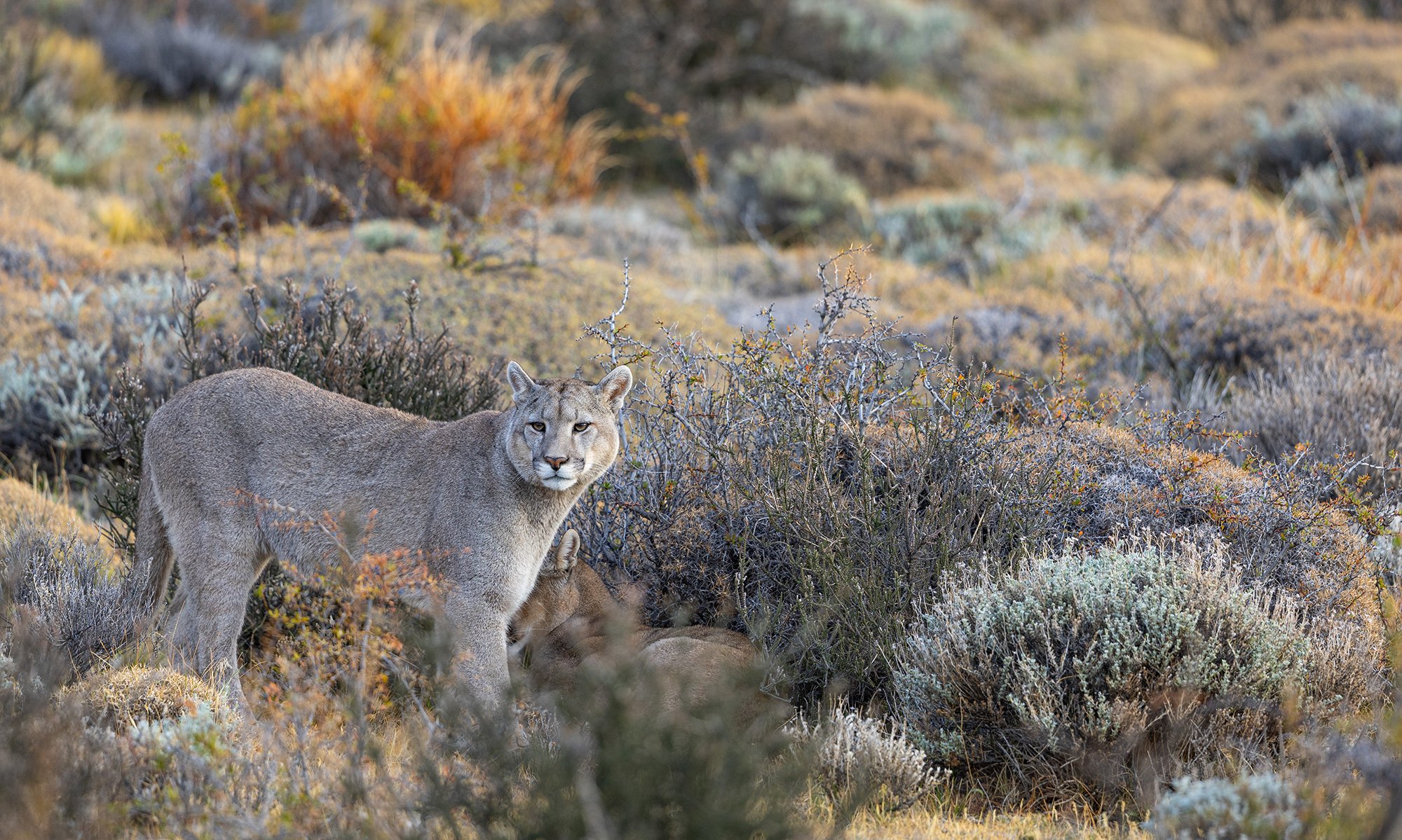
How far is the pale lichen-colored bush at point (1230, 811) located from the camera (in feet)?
11.5

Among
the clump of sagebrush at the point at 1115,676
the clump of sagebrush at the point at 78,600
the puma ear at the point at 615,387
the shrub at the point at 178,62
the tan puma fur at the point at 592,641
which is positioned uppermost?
the puma ear at the point at 615,387

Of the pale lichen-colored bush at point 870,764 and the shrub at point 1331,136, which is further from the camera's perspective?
the shrub at point 1331,136

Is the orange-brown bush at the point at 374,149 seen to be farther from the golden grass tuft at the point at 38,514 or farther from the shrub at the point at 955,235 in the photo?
the golden grass tuft at the point at 38,514

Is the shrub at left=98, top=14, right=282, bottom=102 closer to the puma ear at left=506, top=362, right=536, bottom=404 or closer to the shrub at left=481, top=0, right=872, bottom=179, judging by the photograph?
the shrub at left=481, top=0, right=872, bottom=179

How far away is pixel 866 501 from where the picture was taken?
17.4ft

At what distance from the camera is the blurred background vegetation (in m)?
3.81

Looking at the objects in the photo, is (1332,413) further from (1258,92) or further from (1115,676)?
(1258,92)

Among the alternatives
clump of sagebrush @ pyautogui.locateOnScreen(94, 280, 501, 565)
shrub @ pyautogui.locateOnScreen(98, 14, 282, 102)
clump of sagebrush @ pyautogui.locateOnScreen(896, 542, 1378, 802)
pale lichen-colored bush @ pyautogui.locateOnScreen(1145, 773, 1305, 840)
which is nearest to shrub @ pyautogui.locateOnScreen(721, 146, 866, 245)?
shrub @ pyautogui.locateOnScreen(98, 14, 282, 102)

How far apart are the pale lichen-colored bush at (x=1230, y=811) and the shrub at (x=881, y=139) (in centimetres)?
1275

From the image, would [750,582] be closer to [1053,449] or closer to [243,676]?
[1053,449]

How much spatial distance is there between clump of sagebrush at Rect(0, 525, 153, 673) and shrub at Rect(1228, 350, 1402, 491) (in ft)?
19.1

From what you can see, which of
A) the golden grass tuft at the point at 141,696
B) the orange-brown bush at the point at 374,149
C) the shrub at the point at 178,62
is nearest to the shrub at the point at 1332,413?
the golden grass tuft at the point at 141,696

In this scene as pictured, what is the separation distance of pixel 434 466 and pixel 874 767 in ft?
7.23

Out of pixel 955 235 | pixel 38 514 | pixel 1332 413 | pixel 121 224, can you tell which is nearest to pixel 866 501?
pixel 1332 413
